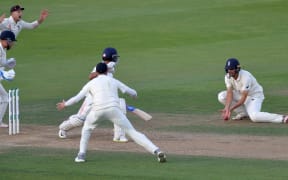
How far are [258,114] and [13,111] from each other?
177 inches

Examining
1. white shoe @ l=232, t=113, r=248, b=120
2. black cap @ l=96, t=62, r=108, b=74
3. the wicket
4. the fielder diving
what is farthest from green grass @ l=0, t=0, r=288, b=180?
black cap @ l=96, t=62, r=108, b=74

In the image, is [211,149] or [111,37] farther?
[111,37]

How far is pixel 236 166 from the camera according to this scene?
1292cm

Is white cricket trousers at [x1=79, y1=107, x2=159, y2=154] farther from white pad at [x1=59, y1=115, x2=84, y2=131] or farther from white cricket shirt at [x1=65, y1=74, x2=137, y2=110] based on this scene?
white pad at [x1=59, y1=115, x2=84, y2=131]

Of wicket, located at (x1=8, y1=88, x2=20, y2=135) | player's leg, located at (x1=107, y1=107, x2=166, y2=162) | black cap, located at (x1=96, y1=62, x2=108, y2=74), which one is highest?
black cap, located at (x1=96, y1=62, x2=108, y2=74)

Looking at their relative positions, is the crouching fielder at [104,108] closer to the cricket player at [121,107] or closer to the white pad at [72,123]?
the cricket player at [121,107]

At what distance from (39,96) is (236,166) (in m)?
8.49

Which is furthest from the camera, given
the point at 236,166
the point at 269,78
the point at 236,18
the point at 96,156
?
the point at 236,18

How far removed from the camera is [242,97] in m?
17.0

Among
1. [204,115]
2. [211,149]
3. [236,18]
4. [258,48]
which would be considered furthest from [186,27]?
[211,149]

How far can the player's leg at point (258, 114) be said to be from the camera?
1684 cm

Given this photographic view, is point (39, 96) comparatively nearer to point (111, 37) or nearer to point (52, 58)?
point (52, 58)

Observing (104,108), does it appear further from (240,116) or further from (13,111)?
(240,116)

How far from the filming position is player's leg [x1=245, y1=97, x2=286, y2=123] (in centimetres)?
1684
